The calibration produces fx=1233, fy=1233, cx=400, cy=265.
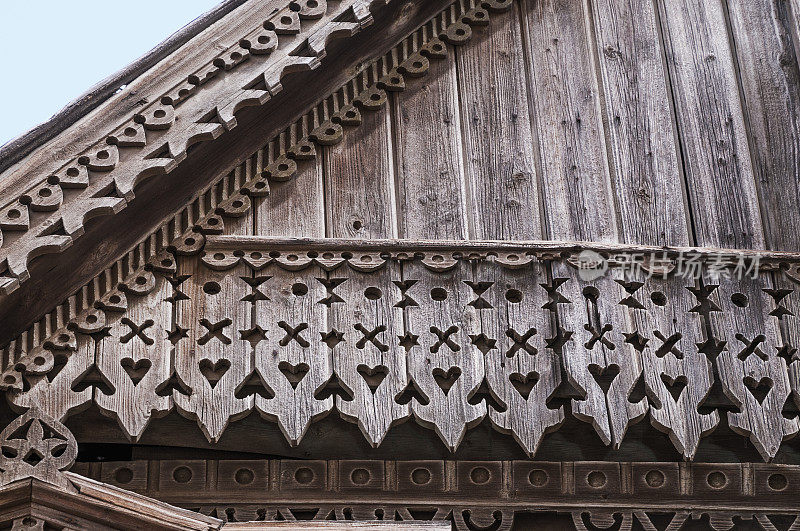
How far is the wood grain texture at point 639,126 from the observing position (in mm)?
4941

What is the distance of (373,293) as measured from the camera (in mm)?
4535

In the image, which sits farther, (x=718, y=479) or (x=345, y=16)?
(x=345, y=16)

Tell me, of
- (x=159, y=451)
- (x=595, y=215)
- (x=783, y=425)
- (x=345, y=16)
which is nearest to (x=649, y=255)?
(x=595, y=215)

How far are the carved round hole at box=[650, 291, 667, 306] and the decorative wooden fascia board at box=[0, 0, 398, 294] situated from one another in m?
1.53

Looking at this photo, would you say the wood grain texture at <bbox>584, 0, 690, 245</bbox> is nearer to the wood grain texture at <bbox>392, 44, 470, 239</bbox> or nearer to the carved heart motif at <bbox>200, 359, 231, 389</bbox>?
the wood grain texture at <bbox>392, 44, 470, 239</bbox>

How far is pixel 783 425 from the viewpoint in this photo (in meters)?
4.39

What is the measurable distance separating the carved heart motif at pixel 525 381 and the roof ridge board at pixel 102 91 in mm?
1727

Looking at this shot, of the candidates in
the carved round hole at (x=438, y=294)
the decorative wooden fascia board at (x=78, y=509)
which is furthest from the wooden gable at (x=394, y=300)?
the decorative wooden fascia board at (x=78, y=509)

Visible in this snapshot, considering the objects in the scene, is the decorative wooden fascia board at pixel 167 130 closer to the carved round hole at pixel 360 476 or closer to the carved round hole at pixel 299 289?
the carved round hole at pixel 299 289

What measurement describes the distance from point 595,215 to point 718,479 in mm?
1136

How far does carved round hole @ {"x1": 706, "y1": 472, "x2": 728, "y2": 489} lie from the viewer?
4438 mm

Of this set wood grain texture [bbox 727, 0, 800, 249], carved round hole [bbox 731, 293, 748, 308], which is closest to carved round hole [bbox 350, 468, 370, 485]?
carved round hole [bbox 731, 293, 748, 308]

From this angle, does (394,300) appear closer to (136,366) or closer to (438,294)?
(438,294)

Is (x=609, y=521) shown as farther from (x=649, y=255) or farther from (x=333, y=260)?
(x=333, y=260)
